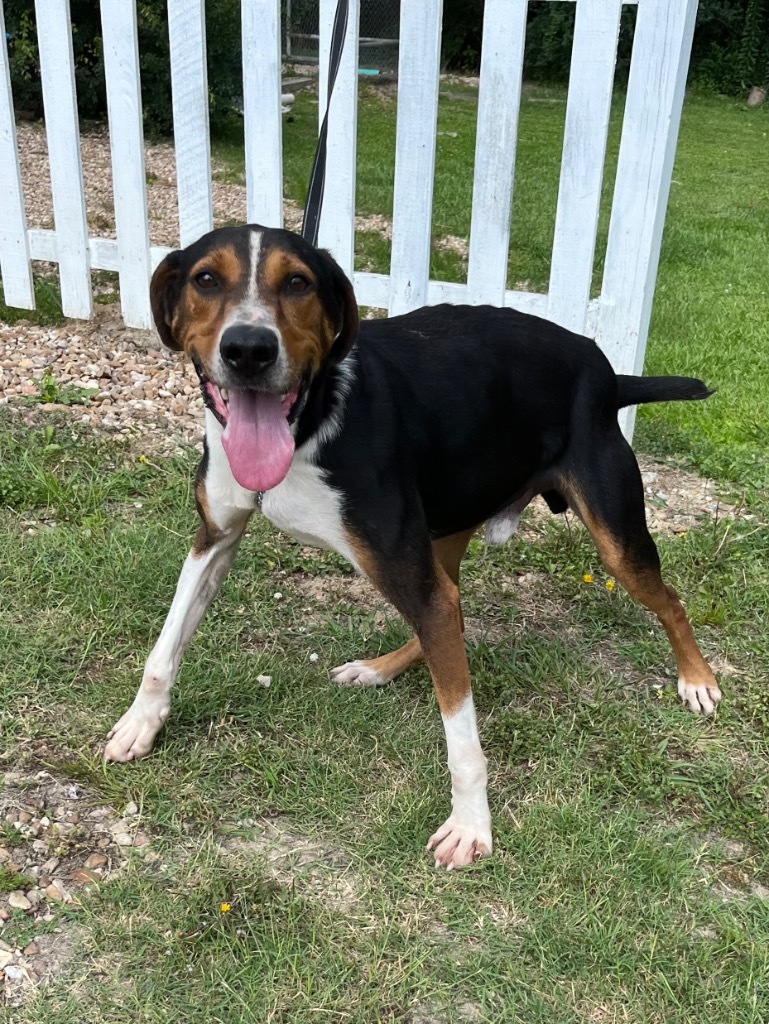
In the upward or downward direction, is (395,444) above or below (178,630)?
above

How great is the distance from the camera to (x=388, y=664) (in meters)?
3.58

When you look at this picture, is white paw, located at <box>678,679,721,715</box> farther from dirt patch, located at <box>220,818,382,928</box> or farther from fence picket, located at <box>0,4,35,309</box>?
fence picket, located at <box>0,4,35,309</box>

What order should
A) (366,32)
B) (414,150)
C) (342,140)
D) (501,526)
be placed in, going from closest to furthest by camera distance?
(501,526)
(414,150)
(342,140)
(366,32)

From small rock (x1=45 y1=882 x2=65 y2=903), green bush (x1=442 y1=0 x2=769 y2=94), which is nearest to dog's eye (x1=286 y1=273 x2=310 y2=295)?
small rock (x1=45 y1=882 x2=65 y2=903)

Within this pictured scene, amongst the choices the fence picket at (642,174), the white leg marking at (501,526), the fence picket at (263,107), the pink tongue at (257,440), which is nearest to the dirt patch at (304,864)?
the pink tongue at (257,440)

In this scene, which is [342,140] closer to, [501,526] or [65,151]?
[65,151]

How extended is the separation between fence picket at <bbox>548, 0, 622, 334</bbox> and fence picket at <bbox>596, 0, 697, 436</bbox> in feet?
0.33

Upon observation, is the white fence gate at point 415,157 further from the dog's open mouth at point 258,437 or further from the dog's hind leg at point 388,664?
the dog's open mouth at point 258,437

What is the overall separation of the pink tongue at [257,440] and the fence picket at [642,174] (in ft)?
8.67

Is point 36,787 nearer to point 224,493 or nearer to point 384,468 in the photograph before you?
point 224,493

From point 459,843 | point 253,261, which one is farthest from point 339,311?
point 459,843

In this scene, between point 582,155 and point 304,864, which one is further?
point 582,155

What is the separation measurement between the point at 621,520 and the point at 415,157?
247 cm

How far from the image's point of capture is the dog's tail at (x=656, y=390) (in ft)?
11.4
